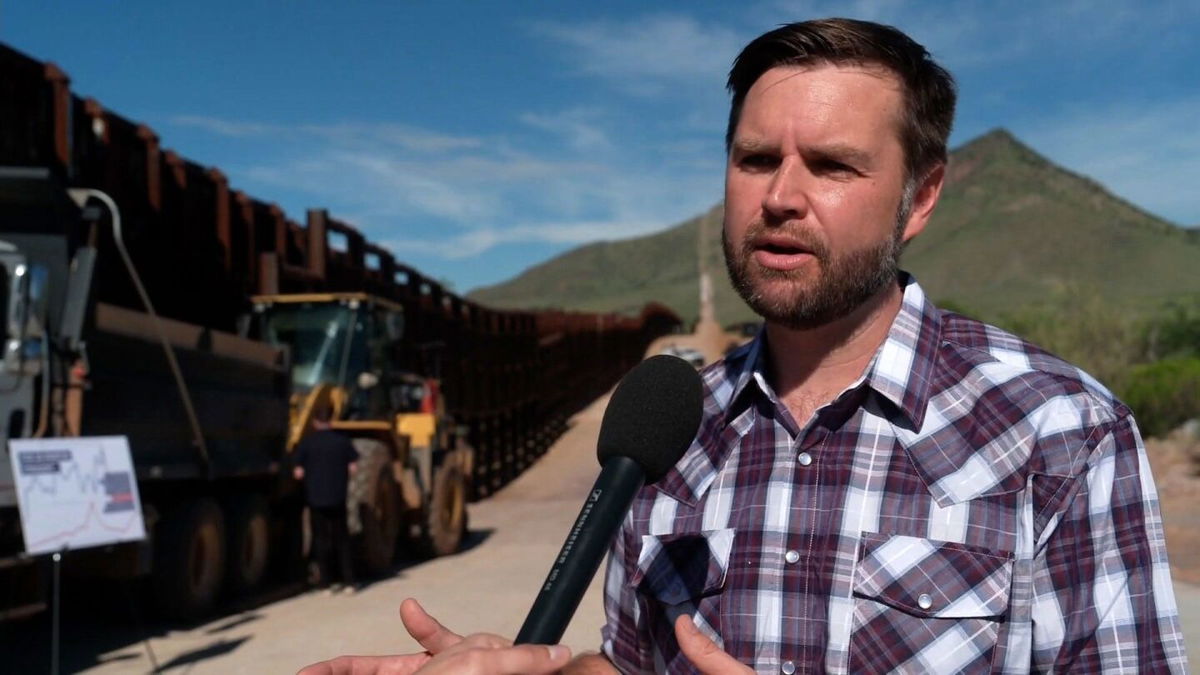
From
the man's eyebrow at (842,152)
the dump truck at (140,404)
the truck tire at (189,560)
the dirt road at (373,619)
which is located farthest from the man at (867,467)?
the truck tire at (189,560)

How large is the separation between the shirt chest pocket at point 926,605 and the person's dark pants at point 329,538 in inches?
434

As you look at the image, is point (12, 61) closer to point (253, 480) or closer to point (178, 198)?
point (178, 198)

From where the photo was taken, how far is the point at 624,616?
7.49 ft

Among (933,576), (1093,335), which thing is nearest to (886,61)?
(933,576)

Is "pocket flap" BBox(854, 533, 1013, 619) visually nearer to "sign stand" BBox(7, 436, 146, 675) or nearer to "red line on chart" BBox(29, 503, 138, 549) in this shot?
"sign stand" BBox(7, 436, 146, 675)

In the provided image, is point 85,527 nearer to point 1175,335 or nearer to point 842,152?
point 842,152

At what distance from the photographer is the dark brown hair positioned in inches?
84.0

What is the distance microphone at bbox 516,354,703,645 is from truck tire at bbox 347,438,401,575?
1134 cm

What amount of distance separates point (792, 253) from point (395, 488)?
12.6 meters

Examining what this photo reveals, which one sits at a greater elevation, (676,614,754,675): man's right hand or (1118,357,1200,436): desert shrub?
(1118,357,1200,436): desert shrub

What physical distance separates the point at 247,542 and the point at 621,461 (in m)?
10.8

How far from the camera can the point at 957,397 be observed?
208 centimetres

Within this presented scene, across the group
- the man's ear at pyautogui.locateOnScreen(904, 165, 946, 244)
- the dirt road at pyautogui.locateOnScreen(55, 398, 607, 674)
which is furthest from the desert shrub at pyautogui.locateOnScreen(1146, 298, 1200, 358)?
the man's ear at pyautogui.locateOnScreen(904, 165, 946, 244)

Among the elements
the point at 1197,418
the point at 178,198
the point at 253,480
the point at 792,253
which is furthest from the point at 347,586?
the point at 1197,418
